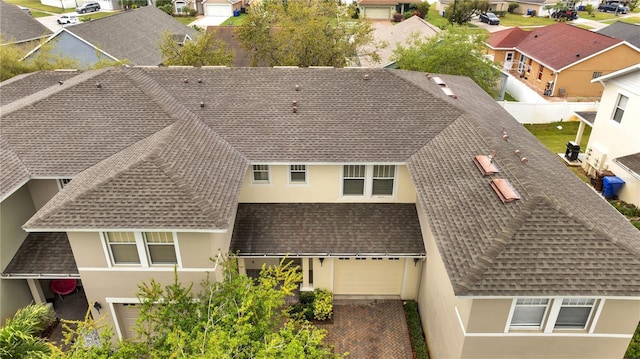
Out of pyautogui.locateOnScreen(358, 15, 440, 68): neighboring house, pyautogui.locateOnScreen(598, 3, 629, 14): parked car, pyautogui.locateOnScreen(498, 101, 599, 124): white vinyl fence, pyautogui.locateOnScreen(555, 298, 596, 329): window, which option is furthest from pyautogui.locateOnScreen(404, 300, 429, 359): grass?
pyautogui.locateOnScreen(598, 3, 629, 14): parked car

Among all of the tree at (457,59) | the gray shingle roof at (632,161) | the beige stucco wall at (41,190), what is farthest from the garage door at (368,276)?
the tree at (457,59)

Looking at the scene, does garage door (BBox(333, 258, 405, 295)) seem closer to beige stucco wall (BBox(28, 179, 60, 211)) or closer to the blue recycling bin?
beige stucco wall (BBox(28, 179, 60, 211))

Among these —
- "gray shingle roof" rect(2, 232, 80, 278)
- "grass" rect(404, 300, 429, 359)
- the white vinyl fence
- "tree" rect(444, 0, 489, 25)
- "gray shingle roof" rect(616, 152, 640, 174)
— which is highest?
"tree" rect(444, 0, 489, 25)

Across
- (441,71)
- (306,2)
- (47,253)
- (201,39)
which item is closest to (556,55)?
(441,71)

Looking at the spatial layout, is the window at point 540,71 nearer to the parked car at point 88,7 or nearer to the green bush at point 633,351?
the green bush at point 633,351

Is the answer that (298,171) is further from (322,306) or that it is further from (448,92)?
(448,92)

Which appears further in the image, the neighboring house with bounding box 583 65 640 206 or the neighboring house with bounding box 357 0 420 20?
the neighboring house with bounding box 357 0 420 20
